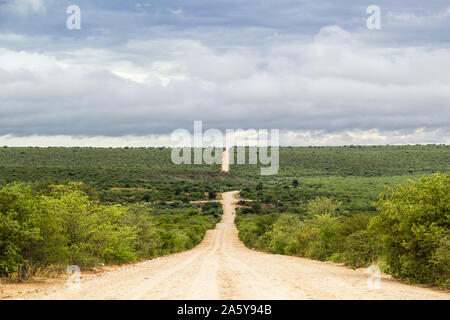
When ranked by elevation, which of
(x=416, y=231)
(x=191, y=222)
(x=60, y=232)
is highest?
(x=416, y=231)

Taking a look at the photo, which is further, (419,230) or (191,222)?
(191,222)

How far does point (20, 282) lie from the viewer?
16688mm

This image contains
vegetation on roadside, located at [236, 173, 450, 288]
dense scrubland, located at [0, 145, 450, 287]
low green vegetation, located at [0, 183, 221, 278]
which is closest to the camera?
vegetation on roadside, located at [236, 173, 450, 288]

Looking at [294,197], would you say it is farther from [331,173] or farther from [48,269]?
[48,269]

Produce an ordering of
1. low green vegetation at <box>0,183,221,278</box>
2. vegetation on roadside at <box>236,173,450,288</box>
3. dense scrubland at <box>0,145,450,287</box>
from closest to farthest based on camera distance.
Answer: vegetation on roadside at <box>236,173,450,288</box> → low green vegetation at <box>0,183,221,278</box> → dense scrubland at <box>0,145,450,287</box>

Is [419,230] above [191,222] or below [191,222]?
above

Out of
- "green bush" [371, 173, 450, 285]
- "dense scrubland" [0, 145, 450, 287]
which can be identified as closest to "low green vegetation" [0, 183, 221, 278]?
"dense scrubland" [0, 145, 450, 287]

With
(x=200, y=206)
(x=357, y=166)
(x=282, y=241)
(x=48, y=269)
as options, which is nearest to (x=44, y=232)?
(x=48, y=269)

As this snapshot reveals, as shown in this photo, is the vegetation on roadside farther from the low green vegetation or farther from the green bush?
the low green vegetation

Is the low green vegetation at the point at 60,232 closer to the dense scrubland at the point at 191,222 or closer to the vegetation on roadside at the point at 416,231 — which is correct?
the dense scrubland at the point at 191,222

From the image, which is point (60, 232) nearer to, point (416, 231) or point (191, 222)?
point (416, 231)

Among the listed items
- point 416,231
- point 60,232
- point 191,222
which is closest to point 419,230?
point 416,231

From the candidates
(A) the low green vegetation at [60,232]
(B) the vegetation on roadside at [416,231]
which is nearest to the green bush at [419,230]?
(B) the vegetation on roadside at [416,231]

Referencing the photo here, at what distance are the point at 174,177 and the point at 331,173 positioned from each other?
44944 mm
